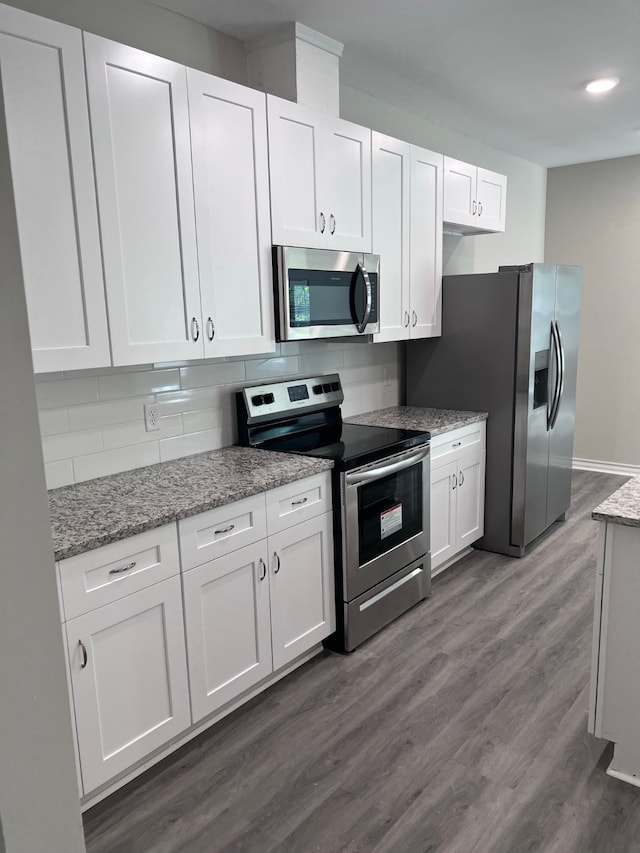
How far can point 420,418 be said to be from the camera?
12.2ft

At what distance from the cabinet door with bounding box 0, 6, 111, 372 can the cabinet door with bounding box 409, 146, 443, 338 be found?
2.01 meters

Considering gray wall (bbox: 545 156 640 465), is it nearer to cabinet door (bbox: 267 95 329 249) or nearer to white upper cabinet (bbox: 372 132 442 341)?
white upper cabinet (bbox: 372 132 442 341)

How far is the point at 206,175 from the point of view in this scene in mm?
2342

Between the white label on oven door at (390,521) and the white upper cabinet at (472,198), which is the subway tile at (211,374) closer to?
the white label on oven door at (390,521)

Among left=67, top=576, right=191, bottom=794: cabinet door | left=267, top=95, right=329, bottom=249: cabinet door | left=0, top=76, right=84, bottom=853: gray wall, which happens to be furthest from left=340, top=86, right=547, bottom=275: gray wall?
left=0, top=76, right=84, bottom=853: gray wall

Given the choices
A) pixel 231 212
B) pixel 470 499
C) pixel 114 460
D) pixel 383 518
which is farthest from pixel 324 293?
pixel 470 499

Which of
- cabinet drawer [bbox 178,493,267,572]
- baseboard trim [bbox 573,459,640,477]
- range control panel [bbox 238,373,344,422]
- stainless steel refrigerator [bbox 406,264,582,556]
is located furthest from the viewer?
baseboard trim [bbox 573,459,640,477]

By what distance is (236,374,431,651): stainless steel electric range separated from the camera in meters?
2.77

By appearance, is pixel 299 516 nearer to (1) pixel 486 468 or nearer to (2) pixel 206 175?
(2) pixel 206 175

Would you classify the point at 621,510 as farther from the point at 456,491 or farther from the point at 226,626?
the point at 456,491

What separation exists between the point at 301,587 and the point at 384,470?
0.66 metres

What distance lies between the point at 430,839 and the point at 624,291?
196 inches

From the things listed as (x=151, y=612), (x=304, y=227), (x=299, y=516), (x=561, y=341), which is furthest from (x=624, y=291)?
(x=151, y=612)

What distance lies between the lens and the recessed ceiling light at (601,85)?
3.49m
